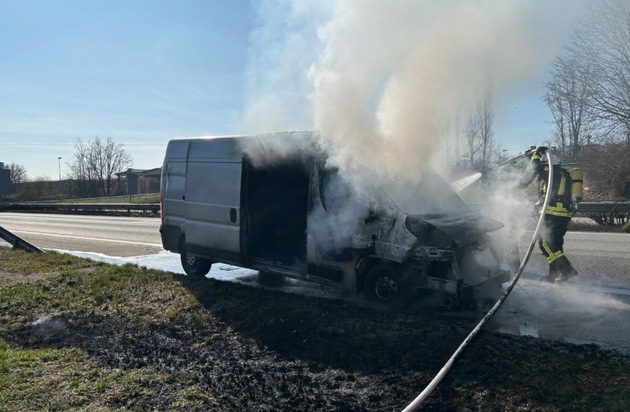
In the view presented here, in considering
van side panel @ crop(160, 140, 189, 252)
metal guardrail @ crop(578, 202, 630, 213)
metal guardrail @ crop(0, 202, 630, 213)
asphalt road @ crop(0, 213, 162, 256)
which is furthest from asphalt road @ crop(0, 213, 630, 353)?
metal guardrail @ crop(578, 202, 630, 213)

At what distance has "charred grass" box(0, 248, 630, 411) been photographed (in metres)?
3.55

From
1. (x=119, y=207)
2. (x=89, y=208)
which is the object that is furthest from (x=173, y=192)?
(x=89, y=208)

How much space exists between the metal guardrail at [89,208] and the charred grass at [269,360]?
1873 cm

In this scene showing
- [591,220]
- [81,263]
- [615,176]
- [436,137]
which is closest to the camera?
[436,137]

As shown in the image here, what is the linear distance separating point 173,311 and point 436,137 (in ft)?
12.5

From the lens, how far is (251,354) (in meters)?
4.57

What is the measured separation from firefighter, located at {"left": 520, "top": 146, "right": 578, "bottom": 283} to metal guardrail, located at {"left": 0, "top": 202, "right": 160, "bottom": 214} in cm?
1939

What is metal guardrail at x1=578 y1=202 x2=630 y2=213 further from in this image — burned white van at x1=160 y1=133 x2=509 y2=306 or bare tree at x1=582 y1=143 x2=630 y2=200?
burned white van at x1=160 y1=133 x2=509 y2=306

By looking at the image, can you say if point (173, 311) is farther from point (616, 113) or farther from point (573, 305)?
point (616, 113)

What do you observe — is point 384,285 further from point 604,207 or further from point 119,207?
point 119,207

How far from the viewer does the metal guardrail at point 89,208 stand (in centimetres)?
2506

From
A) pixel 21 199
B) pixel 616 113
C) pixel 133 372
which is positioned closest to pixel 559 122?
pixel 616 113

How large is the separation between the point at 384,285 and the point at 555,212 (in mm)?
3116

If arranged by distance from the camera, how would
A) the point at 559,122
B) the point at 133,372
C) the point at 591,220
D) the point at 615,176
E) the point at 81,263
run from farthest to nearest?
Answer: the point at 559,122, the point at 615,176, the point at 591,220, the point at 81,263, the point at 133,372
